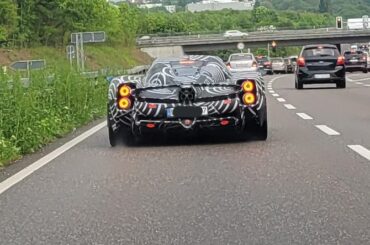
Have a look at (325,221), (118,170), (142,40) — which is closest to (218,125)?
(118,170)

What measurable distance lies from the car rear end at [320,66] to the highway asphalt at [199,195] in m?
18.1

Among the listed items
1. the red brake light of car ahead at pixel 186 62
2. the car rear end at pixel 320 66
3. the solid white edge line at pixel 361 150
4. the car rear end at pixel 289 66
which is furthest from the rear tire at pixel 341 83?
the car rear end at pixel 289 66

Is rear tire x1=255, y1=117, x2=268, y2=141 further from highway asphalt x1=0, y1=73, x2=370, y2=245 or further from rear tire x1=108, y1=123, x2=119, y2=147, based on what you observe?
rear tire x1=108, y1=123, x2=119, y2=147

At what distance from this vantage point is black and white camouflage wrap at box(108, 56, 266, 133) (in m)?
11.5

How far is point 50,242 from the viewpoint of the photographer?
5.91 metres

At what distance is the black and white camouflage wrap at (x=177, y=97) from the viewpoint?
11453 millimetres

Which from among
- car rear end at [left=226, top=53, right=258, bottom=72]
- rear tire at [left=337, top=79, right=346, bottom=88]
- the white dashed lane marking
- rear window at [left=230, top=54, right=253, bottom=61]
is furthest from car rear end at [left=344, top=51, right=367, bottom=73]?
the white dashed lane marking

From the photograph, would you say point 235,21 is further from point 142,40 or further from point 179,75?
point 179,75

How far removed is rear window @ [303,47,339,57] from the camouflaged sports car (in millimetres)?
18835

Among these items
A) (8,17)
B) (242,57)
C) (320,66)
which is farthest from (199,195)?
(8,17)

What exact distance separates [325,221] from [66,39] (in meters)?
69.7

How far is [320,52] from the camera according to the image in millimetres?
30688

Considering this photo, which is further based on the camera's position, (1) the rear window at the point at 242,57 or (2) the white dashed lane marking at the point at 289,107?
(1) the rear window at the point at 242,57

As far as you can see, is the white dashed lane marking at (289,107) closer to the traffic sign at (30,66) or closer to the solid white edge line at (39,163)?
the traffic sign at (30,66)
